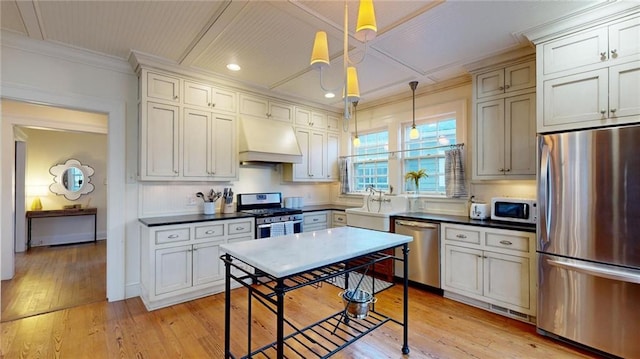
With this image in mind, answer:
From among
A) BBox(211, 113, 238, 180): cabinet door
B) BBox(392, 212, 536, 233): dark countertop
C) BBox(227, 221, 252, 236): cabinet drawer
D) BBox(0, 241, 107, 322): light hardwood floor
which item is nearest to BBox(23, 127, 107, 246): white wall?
BBox(0, 241, 107, 322): light hardwood floor

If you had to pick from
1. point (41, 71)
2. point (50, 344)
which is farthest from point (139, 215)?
point (41, 71)

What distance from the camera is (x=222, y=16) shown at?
2.32 meters

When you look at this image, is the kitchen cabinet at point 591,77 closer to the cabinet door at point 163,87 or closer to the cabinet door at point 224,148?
the cabinet door at point 224,148

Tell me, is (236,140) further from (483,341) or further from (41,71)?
(483,341)

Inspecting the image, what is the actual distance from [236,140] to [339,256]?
2.64 m

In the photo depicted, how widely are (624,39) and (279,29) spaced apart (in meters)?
2.70

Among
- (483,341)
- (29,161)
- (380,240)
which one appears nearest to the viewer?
(380,240)

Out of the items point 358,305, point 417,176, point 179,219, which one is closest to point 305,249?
point 358,305

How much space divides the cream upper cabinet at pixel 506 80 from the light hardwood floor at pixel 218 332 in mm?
2326

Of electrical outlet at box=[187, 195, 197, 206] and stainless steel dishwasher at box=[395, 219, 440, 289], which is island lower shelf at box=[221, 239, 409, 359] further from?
electrical outlet at box=[187, 195, 197, 206]

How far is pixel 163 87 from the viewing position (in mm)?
3248

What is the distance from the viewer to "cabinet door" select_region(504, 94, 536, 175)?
284 centimetres

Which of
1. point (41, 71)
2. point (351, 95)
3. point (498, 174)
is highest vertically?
point (41, 71)

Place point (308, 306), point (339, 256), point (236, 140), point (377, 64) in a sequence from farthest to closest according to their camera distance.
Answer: point (236, 140)
point (377, 64)
point (308, 306)
point (339, 256)
